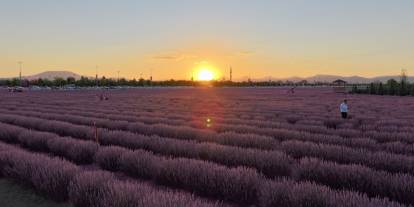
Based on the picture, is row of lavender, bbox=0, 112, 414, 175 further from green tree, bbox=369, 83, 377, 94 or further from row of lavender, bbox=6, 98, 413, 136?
green tree, bbox=369, 83, 377, 94

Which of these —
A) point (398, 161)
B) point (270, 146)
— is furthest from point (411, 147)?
point (270, 146)

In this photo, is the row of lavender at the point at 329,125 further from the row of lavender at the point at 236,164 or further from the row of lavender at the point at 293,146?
the row of lavender at the point at 236,164

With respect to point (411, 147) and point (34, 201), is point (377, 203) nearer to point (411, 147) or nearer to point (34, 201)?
point (34, 201)

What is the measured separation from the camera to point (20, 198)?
7.07 metres

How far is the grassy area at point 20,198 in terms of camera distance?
6.69m

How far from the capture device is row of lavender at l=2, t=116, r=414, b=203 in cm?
654

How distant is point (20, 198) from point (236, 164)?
13.2 feet

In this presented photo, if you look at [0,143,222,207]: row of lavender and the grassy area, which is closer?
[0,143,222,207]: row of lavender

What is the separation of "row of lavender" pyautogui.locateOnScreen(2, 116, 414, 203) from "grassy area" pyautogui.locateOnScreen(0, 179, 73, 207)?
192cm

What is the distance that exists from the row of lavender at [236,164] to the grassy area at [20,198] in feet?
6.30

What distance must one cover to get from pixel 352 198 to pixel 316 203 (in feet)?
1.46

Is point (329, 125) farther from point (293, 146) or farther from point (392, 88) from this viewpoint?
point (392, 88)

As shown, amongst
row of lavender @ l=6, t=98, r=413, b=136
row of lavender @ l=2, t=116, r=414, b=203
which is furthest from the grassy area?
row of lavender @ l=6, t=98, r=413, b=136

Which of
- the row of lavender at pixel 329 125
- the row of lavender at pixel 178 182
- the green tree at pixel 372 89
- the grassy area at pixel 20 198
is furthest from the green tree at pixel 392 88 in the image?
the grassy area at pixel 20 198
